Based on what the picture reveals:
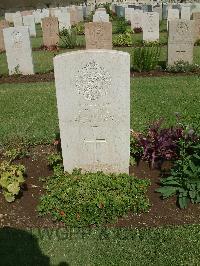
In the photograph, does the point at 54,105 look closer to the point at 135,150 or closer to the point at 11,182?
the point at 135,150

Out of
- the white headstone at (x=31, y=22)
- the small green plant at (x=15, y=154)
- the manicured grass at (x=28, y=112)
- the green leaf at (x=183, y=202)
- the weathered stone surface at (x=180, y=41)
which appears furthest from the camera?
the white headstone at (x=31, y=22)

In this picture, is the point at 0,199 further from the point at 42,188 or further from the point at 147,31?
the point at 147,31

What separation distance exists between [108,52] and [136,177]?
172cm

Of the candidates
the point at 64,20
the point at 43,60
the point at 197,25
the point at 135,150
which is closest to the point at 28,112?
the point at 135,150

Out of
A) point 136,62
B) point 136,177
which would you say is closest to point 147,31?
point 136,62

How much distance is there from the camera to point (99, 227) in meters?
4.46

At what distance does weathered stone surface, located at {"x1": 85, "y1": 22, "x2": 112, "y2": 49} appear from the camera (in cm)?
1284

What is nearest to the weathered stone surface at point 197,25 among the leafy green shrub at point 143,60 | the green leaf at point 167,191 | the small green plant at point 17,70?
the leafy green shrub at point 143,60

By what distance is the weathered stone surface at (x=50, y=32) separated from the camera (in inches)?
656

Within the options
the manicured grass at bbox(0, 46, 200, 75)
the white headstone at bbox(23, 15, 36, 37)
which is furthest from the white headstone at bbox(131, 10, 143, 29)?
the white headstone at bbox(23, 15, 36, 37)

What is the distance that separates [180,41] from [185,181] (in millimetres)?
7584

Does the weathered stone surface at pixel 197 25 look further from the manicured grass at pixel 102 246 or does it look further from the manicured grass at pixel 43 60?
the manicured grass at pixel 102 246

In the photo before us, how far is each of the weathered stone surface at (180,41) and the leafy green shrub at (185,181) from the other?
696 cm

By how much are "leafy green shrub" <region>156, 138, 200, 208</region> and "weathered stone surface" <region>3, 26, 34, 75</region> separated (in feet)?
26.2
